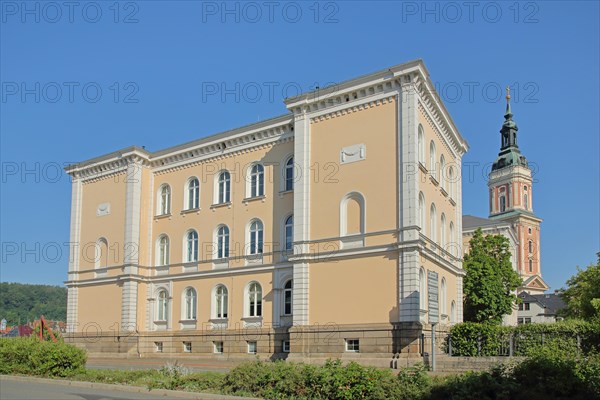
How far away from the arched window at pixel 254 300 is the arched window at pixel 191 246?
5200mm

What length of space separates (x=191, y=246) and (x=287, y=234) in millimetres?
7966

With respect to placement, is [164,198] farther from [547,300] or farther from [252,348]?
[547,300]

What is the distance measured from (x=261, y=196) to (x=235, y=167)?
3.12 meters

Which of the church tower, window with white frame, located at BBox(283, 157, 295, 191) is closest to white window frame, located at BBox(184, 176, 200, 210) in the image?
window with white frame, located at BBox(283, 157, 295, 191)

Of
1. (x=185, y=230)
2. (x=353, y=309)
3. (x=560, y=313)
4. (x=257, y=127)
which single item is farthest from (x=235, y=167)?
(x=560, y=313)

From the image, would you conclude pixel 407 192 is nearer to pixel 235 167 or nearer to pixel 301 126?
pixel 301 126

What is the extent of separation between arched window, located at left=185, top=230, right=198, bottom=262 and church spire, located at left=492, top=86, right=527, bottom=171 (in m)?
77.0

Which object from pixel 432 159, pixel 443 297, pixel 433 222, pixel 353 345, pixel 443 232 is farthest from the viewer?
pixel 443 232

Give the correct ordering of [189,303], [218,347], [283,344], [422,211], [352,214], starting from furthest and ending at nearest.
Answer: [189,303] < [218,347] < [283,344] < [352,214] < [422,211]

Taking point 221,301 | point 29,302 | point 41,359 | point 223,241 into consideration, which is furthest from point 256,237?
point 29,302

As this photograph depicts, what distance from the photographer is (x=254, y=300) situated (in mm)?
34625

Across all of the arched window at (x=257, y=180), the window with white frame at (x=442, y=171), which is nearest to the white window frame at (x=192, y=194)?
the arched window at (x=257, y=180)

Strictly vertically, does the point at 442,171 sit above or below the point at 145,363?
above

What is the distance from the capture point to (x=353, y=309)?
29.0 m
